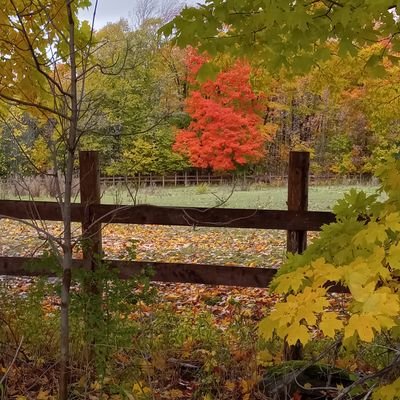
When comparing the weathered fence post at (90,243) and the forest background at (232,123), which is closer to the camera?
the weathered fence post at (90,243)

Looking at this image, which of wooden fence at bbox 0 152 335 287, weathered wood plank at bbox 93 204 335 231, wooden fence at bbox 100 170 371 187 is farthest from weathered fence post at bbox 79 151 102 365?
wooden fence at bbox 100 170 371 187

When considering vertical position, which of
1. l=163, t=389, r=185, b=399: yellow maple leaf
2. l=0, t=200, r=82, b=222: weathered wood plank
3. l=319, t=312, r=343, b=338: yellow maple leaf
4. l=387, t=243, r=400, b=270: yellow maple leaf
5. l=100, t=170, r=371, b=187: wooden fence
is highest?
l=387, t=243, r=400, b=270: yellow maple leaf

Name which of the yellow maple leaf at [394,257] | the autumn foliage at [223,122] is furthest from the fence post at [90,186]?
the autumn foliage at [223,122]

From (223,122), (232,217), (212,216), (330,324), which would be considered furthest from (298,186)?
(223,122)

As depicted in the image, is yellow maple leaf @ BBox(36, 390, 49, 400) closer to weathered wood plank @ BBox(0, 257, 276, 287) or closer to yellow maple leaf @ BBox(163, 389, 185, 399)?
yellow maple leaf @ BBox(163, 389, 185, 399)

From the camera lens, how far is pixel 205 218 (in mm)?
4082

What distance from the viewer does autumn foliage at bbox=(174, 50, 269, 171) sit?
25.5 metres

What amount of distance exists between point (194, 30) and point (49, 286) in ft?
6.53

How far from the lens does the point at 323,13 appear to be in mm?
3570

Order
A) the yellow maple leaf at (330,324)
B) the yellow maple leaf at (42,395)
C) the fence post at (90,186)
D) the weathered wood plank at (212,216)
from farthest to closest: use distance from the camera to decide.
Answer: the fence post at (90,186) < the weathered wood plank at (212,216) < the yellow maple leaf at (42,395) < the yellow maple leaf at (330,324)

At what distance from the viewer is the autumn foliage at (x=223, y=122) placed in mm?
25547

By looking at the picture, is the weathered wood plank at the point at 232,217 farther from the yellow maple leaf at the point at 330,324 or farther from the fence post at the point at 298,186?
the yellow maple leaf at the point at 330,324

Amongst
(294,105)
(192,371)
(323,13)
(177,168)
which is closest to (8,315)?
(192,371)

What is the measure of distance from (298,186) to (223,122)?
22.2 m
